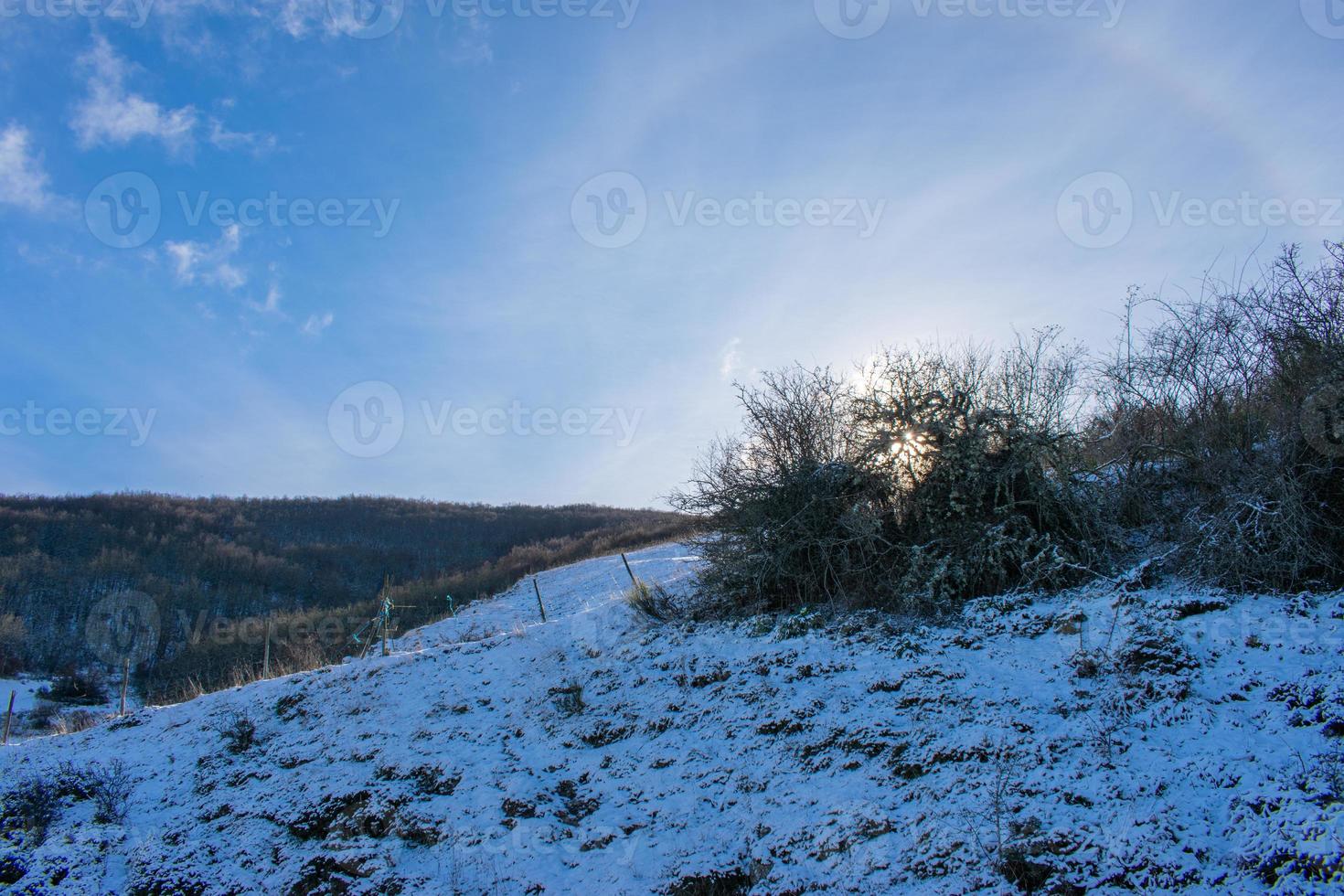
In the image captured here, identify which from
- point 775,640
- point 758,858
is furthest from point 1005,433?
point 758,858

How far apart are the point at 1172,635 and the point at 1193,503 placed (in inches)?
107

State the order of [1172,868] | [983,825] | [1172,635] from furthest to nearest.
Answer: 1. [1172,635]
2. [983,825]
3. [1172,868]

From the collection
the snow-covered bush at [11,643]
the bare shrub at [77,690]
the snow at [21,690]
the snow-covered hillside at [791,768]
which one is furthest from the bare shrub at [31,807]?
the snow-covered bush at [11,643]

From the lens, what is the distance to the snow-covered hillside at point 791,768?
16.8 feet

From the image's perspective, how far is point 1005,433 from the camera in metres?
10.3

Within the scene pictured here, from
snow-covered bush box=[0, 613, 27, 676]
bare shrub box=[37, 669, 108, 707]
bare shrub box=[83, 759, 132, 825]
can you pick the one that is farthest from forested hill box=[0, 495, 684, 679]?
bare shrub box=[83, 759, 132, 825]

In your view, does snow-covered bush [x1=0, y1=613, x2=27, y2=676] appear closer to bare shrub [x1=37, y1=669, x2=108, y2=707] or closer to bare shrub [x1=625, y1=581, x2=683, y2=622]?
bare shrub [x1=37, y1=669, x2=108, y2=707]

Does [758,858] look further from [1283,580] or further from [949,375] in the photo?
[949,375]

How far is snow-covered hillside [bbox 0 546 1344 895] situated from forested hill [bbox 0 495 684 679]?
73.7ft

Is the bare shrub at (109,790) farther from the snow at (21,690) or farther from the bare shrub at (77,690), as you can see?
the bare shrub at (77,690)

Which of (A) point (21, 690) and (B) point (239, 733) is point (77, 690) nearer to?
(A) point (21, 690)

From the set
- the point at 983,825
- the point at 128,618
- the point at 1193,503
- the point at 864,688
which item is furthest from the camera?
the point at 128,618

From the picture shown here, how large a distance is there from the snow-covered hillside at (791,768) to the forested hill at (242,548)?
22452 millimetres

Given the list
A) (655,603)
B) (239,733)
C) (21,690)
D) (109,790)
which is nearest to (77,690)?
(21,690)
